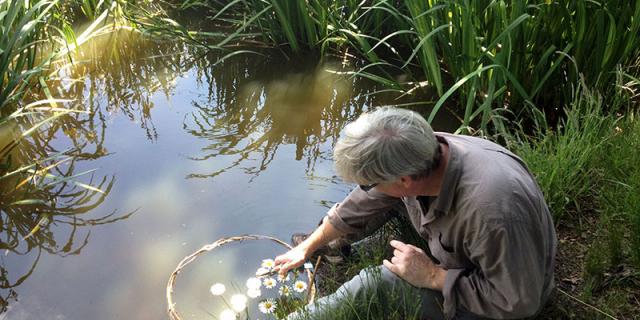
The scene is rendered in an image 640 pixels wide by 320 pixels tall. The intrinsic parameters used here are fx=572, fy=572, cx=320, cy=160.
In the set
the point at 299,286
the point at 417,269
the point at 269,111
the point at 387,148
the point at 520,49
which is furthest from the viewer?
the point at 269,111

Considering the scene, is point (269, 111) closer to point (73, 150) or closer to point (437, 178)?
point (73, 150)

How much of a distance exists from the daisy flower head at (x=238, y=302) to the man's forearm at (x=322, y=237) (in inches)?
11.7

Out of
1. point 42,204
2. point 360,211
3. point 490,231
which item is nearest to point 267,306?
point 360,211

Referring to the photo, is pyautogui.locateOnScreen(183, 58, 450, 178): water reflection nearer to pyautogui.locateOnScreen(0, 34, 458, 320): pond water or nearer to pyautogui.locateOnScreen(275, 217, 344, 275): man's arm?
pyautogui.locateOnScreen(0, 34, 458, 320): pond water

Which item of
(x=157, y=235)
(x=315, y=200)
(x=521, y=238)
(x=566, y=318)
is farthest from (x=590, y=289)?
(x=157, y=235)

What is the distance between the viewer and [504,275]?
1421 millimetres

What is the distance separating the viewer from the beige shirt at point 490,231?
4.52ft

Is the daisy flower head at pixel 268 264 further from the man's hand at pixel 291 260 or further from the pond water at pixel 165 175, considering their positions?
the pond water at pixel 165 175

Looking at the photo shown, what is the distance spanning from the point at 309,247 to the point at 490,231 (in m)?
0.87

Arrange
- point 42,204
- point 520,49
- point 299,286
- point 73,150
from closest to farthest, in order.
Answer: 1. point 299,286
2. point 42,204
3. point 520,49
4. point 73,150

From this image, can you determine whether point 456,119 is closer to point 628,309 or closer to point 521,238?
point 628,309

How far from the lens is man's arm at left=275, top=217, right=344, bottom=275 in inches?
82.0

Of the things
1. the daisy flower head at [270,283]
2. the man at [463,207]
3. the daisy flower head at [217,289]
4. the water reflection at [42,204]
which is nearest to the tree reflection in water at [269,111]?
the water reflection at [42,204]

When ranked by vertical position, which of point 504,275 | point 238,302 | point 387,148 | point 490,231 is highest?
point 387,148
